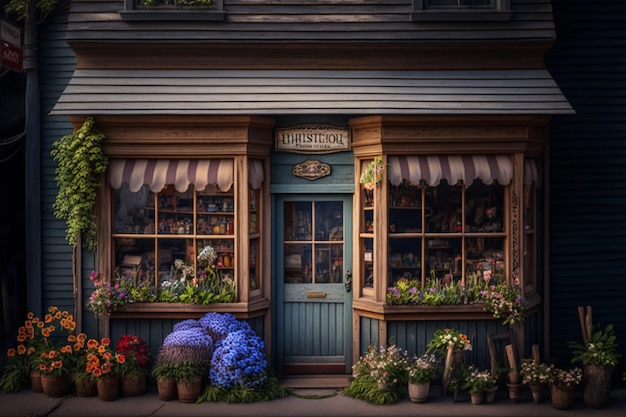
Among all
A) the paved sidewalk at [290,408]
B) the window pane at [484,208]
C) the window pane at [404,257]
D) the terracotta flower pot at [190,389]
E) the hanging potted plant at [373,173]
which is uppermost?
the hanging potted plant at [373,173]

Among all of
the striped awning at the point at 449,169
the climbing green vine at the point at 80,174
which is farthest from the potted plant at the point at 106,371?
the striped awning at the point at 449,169

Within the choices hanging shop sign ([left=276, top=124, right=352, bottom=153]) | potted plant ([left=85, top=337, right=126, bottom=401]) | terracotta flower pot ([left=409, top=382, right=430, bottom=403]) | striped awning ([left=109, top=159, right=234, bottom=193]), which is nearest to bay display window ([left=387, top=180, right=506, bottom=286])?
hanging shop sign ([left=276, top=124, right=352, bottom=153])

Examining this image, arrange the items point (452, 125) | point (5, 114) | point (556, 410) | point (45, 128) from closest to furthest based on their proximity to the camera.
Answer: point (556, 410)
point (452, 125)
point (45, 128)
point (5, 114)

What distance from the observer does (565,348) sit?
10.5 meters

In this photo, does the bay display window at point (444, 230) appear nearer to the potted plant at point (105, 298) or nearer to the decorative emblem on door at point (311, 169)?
the decorative emblem on door at point (311, 169)

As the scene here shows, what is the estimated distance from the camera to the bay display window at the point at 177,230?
981 centimetres

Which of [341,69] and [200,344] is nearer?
[200,344]

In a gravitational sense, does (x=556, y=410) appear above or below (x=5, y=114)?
below

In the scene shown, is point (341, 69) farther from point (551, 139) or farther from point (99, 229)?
point (99, 229)

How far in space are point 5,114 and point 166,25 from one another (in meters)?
3.60

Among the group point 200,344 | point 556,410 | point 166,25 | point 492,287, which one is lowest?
point 556,410

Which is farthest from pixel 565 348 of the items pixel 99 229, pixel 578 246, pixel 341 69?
pixel 99 229

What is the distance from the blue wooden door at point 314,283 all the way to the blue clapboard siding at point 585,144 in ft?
10.2

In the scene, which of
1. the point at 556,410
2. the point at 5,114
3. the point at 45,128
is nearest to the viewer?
the point at 556,410
